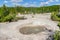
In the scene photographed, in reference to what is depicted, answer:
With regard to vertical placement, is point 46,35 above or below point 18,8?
above

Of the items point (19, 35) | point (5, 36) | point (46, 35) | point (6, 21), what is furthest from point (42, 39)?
point (6, 21)

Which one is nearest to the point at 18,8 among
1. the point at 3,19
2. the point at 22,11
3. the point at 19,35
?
the point at 22,11

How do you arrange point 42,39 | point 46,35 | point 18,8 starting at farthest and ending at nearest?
point 18,8 → point 46,35 → point 42,39

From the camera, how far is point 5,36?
1456 centimetres

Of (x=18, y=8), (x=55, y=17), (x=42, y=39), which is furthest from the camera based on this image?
(x=18, y=8)

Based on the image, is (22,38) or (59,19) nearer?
(22,38)

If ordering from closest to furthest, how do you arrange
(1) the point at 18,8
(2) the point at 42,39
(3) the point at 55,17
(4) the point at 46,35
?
1. (2) the point at 42,39
2. (4) the point at 46,35
3. (3) the point at 55,17
4. (1) the point at 18,8

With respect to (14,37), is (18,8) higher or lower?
lower

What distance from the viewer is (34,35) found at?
14.8 metres

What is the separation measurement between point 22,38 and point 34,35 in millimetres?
1239

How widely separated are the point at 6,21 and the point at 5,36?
Answer: 8.30m

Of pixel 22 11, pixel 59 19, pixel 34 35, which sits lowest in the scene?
pixel 22 11

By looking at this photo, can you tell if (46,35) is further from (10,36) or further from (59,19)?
(59,19)

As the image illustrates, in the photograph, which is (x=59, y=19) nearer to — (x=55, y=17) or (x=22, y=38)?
(x=55, y=17)
